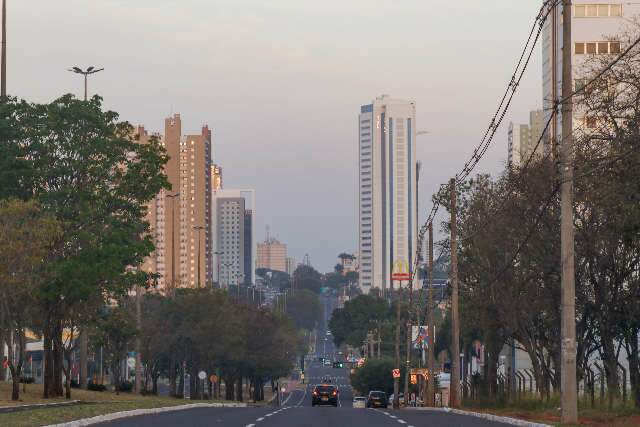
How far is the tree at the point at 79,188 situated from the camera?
186ft

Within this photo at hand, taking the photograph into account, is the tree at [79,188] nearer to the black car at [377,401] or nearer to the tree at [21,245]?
the tree at [21,245]

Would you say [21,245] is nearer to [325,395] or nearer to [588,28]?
[325,395]

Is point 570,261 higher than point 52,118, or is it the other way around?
point 52,118

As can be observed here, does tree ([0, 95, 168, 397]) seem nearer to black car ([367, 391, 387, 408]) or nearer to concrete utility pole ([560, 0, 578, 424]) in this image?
concrete utility pole ([560, 0, 578, 424])

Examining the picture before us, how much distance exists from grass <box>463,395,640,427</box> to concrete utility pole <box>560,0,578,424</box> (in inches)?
30.6

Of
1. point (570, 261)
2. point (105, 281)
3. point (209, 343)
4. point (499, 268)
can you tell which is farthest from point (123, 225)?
point (209, 343)

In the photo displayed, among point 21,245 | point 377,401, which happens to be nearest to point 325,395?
point 377,401

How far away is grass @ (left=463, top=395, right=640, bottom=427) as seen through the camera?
31.9 m

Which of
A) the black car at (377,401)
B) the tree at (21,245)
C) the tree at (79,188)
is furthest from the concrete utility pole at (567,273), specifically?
A: the black car at (377,401)

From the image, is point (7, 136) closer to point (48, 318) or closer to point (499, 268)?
point (48, 318)

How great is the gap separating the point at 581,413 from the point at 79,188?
29.8m

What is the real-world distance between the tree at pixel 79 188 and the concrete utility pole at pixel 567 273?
28982mm

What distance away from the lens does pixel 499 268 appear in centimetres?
5519

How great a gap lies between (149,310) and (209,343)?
8.52 m
